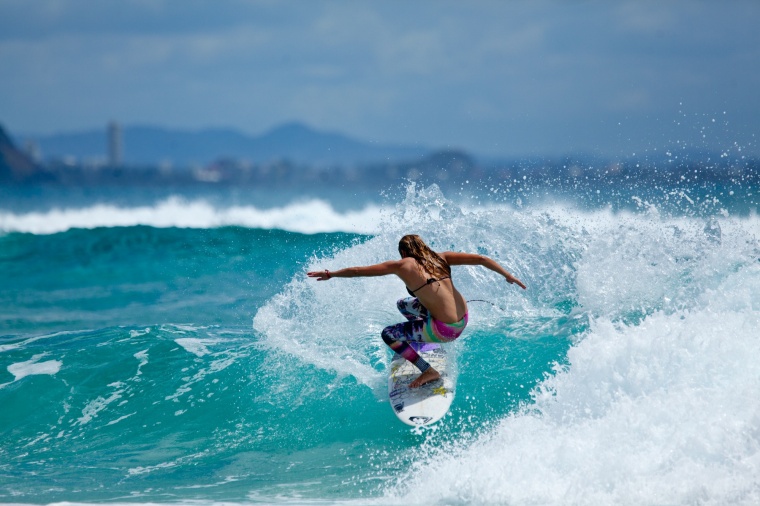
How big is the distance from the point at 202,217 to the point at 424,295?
881 inches

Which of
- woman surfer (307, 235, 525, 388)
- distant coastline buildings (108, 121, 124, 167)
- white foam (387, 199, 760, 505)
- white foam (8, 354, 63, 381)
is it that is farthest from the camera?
distant coastline buildings (108, 121, 124, 167)

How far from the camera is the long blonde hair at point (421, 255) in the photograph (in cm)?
631

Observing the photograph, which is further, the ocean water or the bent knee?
the bent knee

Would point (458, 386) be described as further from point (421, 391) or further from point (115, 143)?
point (115, 143)

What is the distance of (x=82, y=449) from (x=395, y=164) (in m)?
79.1

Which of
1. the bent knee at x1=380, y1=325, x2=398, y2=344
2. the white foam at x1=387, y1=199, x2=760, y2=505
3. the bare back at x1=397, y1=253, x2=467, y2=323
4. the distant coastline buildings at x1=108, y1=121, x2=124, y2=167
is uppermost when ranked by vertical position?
the distant coastline buildings at x1=108, y1=121, x2=124, y2=167

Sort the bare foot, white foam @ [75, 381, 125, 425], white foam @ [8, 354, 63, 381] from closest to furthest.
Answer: the bare foot, white foam @ [75, 381, 125, 425], white foam @ [8, 354, 63, 381]

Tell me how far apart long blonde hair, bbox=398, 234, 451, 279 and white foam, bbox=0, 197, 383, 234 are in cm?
1794

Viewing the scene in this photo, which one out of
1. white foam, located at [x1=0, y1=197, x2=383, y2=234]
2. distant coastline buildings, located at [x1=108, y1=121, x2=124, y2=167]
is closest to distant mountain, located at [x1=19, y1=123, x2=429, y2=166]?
distant coastline buildings, located at [x1=108, y1=121, x2=124, y2=167]

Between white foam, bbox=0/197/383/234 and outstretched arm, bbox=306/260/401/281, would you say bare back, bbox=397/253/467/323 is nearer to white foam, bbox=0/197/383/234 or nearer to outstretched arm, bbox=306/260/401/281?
outstretched arm, bbox=306/260/401/281

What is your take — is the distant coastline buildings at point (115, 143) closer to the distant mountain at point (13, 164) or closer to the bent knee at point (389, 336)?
the distant mountain at point (13, 164)

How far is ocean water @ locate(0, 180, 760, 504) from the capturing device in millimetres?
5508

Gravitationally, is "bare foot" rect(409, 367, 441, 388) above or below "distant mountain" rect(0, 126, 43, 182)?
below

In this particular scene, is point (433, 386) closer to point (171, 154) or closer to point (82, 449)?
point (82, 449)
